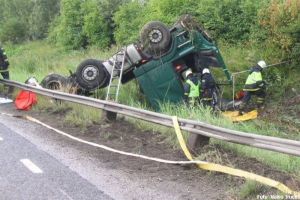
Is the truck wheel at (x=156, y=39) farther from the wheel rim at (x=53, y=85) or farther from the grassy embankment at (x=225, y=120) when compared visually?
the wheel rim at (x=53, y=85)

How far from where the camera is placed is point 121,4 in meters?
30.9

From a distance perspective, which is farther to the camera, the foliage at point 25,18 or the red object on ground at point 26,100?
the foliage at point 25,18

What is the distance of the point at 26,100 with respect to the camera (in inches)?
564

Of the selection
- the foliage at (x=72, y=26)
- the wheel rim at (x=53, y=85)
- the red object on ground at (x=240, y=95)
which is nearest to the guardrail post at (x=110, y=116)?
the red object on ground at (x=240, y=95)

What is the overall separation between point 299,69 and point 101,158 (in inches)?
345

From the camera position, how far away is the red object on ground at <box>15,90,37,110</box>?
14.1 meters

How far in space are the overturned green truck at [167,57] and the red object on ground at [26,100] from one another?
2113mm

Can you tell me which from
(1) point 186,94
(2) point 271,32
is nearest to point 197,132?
(1) point 186,94

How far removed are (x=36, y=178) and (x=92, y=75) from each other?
7.87m

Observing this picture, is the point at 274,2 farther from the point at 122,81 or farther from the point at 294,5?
the point at 122,81

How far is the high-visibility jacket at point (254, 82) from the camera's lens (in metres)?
13.6

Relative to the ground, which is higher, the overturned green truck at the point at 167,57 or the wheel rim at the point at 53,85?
the overturned green truck at the point at 167,57

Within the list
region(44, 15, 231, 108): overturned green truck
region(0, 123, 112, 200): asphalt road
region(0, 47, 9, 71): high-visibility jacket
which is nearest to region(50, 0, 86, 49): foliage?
region(0, 47, 9, 71): high-visibility jacket

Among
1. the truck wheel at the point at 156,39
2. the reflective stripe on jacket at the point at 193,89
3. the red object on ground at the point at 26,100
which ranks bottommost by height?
the red object on ground at the point at 26,100
